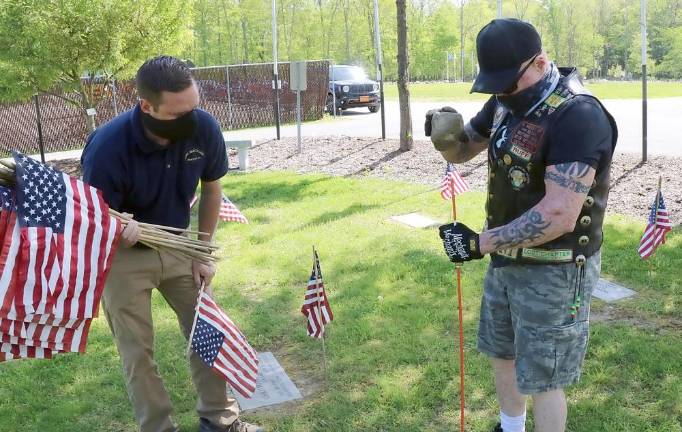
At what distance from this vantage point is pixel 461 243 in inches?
102

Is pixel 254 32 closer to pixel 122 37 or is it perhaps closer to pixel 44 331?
pixel 122 37

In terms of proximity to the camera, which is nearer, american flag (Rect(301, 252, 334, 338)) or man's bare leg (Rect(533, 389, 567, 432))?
man's bare leg (Rect(533, 389, 567, 432))

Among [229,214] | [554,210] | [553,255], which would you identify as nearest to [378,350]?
[553,255]

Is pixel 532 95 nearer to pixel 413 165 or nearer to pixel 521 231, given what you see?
pixel 521 231

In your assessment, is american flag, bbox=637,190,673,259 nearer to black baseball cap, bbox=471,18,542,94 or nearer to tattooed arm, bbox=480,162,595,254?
tattooed arm, bbox=480,162,595,254

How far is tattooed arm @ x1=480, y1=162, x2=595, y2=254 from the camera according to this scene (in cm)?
231

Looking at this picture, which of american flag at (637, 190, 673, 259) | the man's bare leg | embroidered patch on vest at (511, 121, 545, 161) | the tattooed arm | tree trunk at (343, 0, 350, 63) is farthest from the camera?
tree trunk at (343, 0, 350, 63)

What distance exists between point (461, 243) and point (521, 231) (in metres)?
0.26

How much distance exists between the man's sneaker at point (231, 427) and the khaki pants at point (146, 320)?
3cm

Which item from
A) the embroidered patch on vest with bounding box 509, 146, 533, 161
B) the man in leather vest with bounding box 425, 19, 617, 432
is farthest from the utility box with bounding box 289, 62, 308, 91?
the embroidered patch on vest with bounding box 509, 146, 533, 161

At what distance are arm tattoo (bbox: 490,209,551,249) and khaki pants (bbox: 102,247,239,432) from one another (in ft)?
5.37

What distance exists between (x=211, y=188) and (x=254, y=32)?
127ft

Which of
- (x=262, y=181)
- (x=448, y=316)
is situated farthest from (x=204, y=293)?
(x=262, y=181)

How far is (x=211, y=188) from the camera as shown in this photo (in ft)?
11.5
